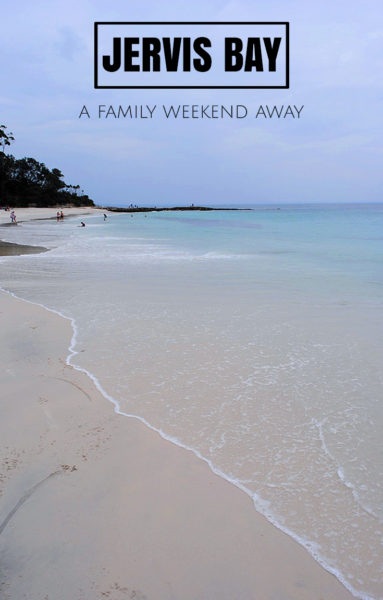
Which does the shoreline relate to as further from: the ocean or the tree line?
the tree line

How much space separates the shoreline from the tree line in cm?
9236

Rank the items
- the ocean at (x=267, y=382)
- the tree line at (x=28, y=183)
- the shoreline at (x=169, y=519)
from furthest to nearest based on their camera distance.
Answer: the tree line at (x=28, y=183), the ocean at (x=267, y=382), the shoreline at (x=169, y=519)

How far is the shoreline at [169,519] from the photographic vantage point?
2420 millimetres

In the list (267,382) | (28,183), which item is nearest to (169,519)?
(267,382)

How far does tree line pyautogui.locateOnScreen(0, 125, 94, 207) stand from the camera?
298ft

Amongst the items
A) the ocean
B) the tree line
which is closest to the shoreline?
the ocean

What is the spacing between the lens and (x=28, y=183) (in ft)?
319

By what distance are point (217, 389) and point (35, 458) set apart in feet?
6.56

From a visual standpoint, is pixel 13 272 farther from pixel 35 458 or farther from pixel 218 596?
pixel 218 596

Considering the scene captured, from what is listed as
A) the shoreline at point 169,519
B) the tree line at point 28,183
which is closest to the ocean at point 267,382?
the shoreline at point 169,519

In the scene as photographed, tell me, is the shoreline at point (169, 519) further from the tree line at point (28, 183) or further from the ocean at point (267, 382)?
the tree line at point (28, 183)

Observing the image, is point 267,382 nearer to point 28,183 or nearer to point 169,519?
point 169,519

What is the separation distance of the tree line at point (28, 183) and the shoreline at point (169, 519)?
92362mm

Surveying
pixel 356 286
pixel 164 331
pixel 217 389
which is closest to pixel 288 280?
pixel 356 286
